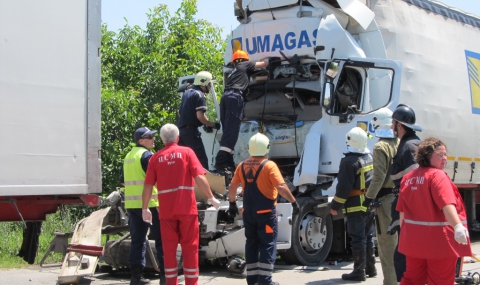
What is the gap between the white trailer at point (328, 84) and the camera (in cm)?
966

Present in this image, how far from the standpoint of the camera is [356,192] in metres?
8.23

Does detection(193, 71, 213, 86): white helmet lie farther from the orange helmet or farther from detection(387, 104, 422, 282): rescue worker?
detection(387, 104, 422, 282): rescue worker

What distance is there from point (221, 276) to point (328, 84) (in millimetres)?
3046

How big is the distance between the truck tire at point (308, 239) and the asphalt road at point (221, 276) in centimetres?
14

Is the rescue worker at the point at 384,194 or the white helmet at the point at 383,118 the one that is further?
the white helmet at the point at 383,118

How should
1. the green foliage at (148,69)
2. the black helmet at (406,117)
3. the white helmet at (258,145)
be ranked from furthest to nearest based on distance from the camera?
the green foliage at (148,69), the white helmet at (258,145), the black helmet at (406,117)

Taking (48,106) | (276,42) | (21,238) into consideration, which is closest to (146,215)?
(48,106)

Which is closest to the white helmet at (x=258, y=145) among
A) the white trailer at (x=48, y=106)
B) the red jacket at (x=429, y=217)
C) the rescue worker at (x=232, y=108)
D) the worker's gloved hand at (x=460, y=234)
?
the white trailer at (x=48, y=106)

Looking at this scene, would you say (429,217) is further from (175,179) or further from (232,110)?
(232,110)

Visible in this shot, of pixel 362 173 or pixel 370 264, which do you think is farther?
pixel 370 264

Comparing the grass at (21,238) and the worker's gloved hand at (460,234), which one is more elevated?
the worker's gloved hand at (460,234)

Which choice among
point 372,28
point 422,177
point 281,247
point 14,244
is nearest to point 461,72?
point 372,28

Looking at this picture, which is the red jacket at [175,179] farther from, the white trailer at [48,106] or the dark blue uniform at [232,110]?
the dark blue uniform at [232,110]

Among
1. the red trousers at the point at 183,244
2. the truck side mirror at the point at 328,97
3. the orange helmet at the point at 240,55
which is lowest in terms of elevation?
the red trousers at the point at 183,244
